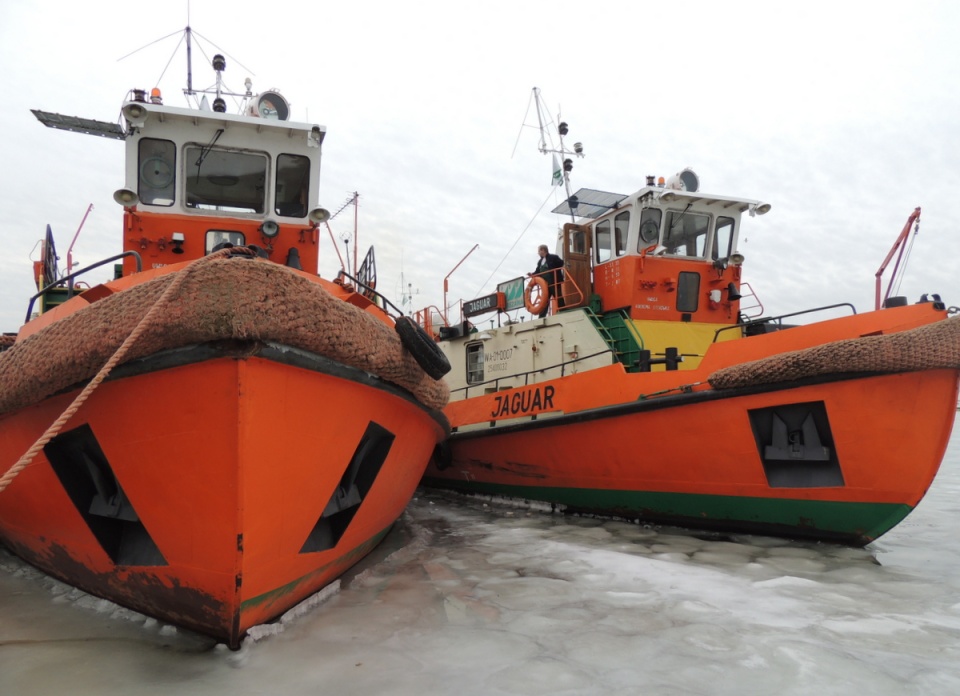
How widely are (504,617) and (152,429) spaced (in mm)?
1743

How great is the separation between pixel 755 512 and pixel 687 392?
95 cm

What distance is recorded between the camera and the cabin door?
7.27 meters

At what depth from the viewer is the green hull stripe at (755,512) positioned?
14.1 feet

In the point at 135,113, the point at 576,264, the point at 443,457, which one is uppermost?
the point at 135,113

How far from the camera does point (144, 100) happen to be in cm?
475

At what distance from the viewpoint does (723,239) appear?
721cm

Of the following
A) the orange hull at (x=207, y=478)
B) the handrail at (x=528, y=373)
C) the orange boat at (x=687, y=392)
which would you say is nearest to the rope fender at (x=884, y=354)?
the orange boat at (x=687, y=392)

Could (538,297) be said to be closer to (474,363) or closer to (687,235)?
(474,363)

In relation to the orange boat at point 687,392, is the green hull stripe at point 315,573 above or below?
below

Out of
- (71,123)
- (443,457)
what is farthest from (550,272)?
(71,123)

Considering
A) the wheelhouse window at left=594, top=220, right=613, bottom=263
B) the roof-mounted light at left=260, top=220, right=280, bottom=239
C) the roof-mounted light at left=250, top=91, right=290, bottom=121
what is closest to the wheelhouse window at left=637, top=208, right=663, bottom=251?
the wheelhouse window at left=594, top=220, right=613, bottom=263

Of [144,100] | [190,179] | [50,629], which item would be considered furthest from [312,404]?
[144,100]

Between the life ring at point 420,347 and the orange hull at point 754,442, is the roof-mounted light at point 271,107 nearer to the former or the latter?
the life ring at point 420,347

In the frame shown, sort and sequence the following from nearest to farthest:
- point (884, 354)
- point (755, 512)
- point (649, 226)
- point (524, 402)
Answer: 1. point (884, 354)
2. point (755, 512)
3. point (524, 402)
4. point (649, 226)
